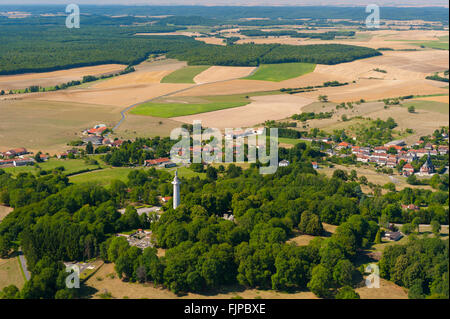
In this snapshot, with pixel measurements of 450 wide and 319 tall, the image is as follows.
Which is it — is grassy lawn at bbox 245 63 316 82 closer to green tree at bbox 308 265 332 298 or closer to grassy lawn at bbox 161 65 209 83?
grassy lawn at bbox 161 65 209 83

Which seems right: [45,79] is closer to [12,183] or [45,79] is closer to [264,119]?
[264,119]

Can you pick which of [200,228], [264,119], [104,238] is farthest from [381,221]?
[264,119]

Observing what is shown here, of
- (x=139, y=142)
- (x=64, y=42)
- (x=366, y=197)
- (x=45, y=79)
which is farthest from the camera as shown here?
(x=64, y=42)

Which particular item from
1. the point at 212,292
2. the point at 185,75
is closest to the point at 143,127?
the point at 185,75

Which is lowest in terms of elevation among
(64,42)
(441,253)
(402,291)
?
(402,291)

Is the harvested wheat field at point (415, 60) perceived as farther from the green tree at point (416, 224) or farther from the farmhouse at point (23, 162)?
the farmhouse at point (23, 162)

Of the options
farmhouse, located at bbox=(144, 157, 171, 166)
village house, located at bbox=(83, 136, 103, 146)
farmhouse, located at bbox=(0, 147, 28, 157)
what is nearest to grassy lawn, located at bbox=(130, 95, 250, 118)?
village house, located at bbox=(83, 136, 103, 146)

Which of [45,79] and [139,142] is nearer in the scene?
[139,142]
